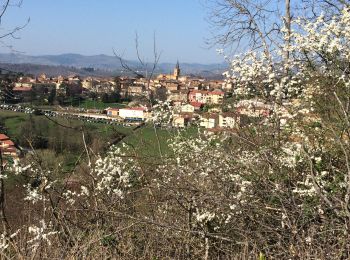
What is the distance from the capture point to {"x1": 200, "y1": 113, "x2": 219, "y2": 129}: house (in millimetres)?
6500

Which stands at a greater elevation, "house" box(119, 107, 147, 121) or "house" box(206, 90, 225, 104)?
"house" box(206, 90, 225, 104)

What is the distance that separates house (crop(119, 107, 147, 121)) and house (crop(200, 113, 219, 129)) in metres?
0.99

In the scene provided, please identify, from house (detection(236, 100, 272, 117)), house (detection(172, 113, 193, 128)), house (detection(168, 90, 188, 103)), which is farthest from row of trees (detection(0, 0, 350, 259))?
house (detection(168, 90, 188, 103))

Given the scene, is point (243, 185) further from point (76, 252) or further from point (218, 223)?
point (76, 252)

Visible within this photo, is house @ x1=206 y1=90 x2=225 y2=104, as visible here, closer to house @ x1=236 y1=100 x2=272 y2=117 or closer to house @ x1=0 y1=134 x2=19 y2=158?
house @ x1=236 y1=100 x2=272 y2=117

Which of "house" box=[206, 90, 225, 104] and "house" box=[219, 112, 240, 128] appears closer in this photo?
"house" box=[219, 112, 240, 128]

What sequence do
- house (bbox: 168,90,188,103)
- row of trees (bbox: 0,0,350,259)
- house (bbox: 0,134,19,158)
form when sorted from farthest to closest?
house (bbox: 168,90,188,103) < house (bbox: 0,134,19,158) < row of trees (bbox: 0,0,350,259)

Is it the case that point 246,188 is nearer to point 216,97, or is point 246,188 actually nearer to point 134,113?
point 216,97

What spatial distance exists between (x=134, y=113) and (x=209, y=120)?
1783 mm

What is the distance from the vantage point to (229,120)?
19.2 feet

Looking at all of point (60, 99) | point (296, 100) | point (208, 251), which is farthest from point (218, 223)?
point (60, 99)

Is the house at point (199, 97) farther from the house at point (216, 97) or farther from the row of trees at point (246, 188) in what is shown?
the row of trees at point (246, 188)

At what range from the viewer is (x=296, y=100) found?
5262 millimetres

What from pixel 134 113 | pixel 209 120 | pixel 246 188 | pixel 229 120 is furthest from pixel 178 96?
pixel 246 188
